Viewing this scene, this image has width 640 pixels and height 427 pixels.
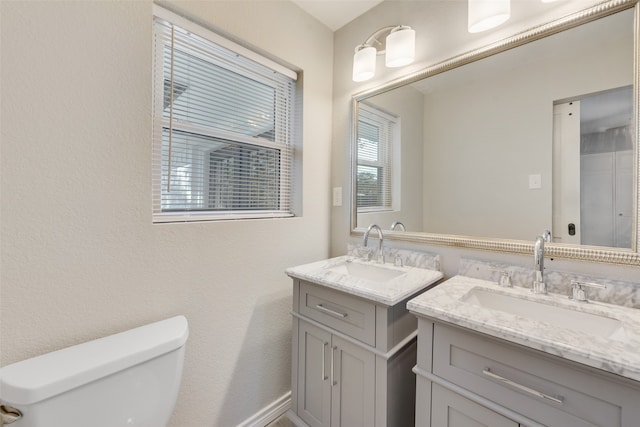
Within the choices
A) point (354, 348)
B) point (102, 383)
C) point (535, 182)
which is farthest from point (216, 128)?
point (535, 182)

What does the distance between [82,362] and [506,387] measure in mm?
1222

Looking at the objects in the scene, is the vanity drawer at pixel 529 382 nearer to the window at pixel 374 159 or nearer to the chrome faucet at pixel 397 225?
the chrome faucet at pixel 397 225

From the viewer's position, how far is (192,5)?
1169 millimetres

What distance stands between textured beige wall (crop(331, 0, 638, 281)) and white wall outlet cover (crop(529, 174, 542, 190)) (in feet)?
0.95

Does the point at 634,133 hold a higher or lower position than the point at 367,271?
higher

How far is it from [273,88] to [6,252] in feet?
4.45

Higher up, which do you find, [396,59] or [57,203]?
[396,59]

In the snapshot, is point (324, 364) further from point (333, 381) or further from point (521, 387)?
point (521, 387)

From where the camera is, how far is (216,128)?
137 cm

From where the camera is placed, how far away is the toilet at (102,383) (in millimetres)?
715

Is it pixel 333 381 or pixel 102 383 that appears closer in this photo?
pixel 102 383

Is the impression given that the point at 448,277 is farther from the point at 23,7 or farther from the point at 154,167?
the point at 23,7

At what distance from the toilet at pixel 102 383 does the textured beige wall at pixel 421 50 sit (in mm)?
1149

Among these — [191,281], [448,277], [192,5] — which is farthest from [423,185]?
[192,5]
